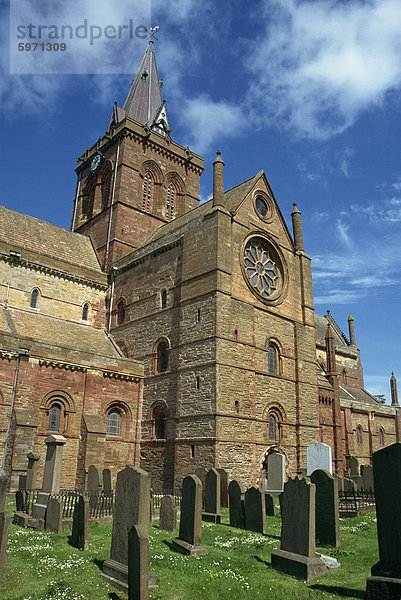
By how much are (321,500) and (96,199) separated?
32.5 m

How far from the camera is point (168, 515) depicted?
12164 mm

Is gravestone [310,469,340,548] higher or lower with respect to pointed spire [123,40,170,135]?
lower

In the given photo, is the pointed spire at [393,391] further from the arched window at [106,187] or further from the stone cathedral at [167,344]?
the arched window at [106,187]

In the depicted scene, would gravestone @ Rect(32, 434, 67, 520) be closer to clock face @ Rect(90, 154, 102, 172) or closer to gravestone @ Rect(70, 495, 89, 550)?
gravestone @ Rect(70, 495, 89, 550)

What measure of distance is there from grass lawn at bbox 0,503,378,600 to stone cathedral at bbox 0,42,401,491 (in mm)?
9269

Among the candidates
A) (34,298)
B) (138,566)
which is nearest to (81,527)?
(138,566)

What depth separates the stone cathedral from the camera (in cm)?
2164

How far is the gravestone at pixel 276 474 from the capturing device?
19141 mm

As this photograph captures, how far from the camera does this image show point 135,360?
26.2m

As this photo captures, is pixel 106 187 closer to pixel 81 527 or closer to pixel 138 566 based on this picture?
pixel 81 527

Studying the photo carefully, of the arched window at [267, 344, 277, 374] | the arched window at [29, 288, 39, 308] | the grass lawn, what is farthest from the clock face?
Answer: the grass lawn

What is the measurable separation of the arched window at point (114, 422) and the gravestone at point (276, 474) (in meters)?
8.88

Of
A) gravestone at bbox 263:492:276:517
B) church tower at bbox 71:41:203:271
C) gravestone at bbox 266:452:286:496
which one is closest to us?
gravestone at bbox 263:492:276:517

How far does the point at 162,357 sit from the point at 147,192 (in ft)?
55.8
